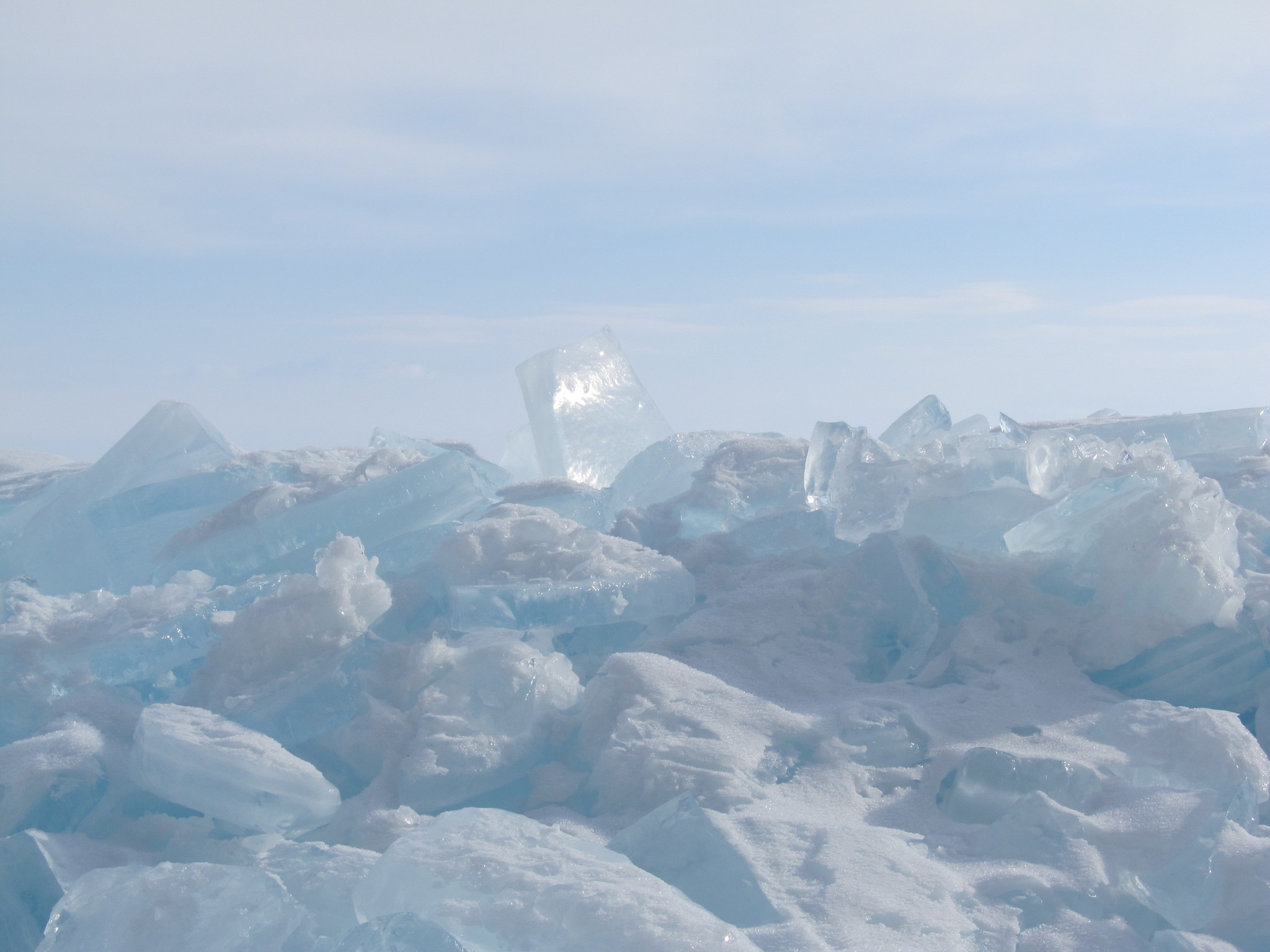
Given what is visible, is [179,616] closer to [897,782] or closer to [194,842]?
[194,842]

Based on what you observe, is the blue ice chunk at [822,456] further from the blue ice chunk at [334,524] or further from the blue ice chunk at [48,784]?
the blue ice chunk at [48,784]

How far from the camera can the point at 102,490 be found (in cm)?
432

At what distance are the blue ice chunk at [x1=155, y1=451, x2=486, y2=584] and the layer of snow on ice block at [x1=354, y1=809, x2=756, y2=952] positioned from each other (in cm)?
187

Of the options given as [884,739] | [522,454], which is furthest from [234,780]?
[522,454]

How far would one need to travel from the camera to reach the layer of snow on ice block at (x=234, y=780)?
205 centimetres

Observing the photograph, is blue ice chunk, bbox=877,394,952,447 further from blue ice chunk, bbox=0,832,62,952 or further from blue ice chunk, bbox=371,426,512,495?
blue ice chunk, bbox=0,832,62,952

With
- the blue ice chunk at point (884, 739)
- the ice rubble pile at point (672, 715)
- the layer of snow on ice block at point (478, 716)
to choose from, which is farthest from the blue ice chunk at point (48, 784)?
the blue ice chunk at point (884, 739)

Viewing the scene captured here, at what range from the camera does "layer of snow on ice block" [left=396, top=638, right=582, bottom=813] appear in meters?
2.21

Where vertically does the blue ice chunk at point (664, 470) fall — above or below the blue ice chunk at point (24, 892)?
above

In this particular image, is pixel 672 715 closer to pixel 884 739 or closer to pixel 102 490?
pixel 884 739

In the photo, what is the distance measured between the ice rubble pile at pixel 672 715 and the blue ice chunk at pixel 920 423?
0.88 meters

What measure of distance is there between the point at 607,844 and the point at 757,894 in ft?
1.15

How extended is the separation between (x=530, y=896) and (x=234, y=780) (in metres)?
0.86

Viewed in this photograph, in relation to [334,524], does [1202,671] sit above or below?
below
